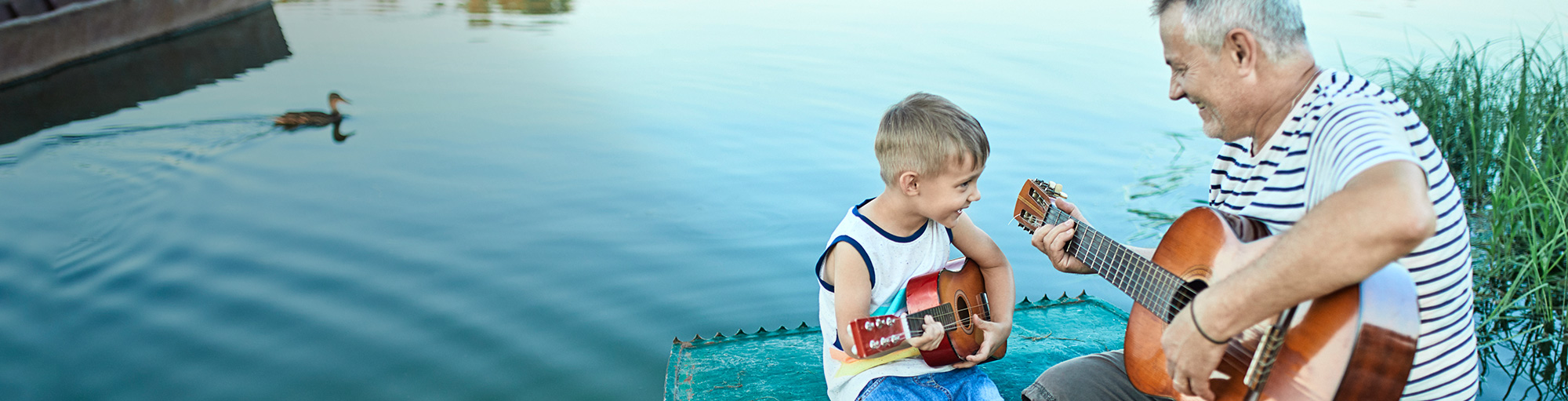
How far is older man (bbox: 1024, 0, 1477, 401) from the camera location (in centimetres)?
141

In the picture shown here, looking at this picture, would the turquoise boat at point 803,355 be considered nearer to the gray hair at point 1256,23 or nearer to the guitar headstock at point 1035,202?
the guitar headstock at point 1035,202

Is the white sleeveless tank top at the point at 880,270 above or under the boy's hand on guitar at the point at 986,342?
above

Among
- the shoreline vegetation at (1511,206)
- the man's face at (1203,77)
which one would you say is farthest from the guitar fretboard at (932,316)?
the shoreline vegetation at (1511,206)

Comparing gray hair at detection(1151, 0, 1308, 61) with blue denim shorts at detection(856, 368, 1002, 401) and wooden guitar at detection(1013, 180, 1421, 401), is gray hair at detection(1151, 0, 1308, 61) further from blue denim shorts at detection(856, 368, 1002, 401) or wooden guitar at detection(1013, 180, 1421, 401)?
blue denim shorts at detection(856, 368, 1002, 401)

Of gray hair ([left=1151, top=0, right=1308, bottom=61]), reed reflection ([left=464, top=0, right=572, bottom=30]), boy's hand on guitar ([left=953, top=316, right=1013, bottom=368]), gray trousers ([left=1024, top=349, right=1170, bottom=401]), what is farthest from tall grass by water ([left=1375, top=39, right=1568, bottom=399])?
reed reflection ([left=464, top=0, right=572, bottom=30])

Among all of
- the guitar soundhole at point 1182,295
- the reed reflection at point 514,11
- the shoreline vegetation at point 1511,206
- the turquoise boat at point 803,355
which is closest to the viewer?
the guitar soundhole at point 1182,295

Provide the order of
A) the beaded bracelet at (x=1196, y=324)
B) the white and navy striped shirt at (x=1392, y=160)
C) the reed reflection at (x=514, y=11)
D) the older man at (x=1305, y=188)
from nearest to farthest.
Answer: the older man at (x=1305, y=188), the white and navy striped shirt at (x=1392, y=160), the beaded bracelet at (x=1196, y=324), the reed reflection at (x=514, y=11)

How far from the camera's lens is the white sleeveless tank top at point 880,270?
2266mm

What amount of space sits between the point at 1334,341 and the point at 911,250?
1.00 metres

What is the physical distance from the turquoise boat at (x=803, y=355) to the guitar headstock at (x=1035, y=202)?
0.62 m

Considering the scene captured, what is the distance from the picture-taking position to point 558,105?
750 centimetres

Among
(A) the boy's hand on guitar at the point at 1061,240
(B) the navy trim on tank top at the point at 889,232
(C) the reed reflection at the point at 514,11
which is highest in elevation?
(C) the reed reflection at the point at 514,11

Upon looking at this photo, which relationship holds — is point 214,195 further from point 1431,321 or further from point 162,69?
point 1431,321

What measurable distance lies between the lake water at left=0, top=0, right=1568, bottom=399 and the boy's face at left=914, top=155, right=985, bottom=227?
147cm
